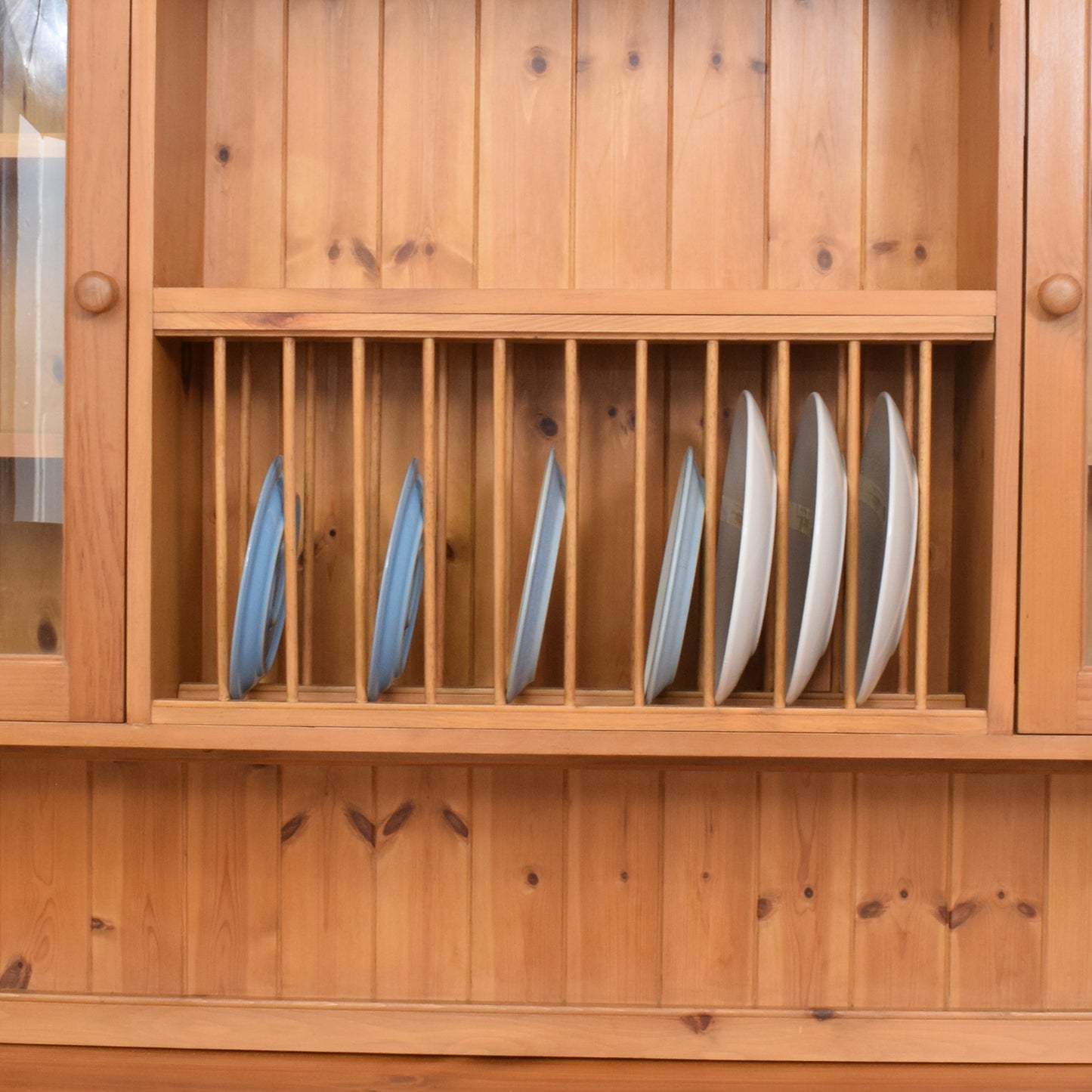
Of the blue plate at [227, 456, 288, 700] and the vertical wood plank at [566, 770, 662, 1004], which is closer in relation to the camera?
the blue plate at [227, 456, 288, 700]

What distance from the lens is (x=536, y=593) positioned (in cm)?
96

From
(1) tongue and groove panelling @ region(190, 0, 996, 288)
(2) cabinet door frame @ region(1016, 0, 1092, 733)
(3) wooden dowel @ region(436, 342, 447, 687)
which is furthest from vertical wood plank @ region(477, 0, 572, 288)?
(2) cabinet door frame @ region(1016, 0, 1092, 733)

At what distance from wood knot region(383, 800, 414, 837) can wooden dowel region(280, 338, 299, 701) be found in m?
0.25

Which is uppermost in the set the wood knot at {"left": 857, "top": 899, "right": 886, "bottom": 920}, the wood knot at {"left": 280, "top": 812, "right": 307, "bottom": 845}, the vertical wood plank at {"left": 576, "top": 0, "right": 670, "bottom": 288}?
the vertical wood plank at {"left": 576, "top": 0, "right": 670, "bottom": 288}

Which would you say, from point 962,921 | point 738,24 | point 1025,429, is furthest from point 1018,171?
point 962,921

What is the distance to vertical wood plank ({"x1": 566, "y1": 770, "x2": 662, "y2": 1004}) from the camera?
1134 millimetres

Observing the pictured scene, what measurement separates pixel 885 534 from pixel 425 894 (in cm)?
64

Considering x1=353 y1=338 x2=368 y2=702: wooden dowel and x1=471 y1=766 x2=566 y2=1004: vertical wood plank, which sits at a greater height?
x1=353 y1=338 x2=368 y2=702: wooden dowel

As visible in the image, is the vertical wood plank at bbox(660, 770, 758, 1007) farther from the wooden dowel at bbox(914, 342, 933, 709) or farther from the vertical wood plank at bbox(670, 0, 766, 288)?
the vertical wood plank at bbox(670, 0, 766, 288)

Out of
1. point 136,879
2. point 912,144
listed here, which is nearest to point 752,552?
point 912,144

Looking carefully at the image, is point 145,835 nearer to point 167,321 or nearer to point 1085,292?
point 167,321

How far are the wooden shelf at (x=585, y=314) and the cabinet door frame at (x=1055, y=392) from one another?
2.5 inches

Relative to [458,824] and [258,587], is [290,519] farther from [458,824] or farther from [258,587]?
[458,824]

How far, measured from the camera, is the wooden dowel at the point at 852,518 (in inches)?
36.9
